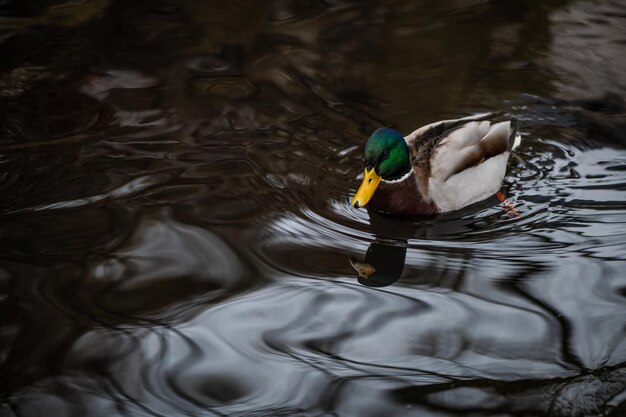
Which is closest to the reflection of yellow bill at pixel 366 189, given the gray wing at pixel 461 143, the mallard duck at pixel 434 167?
the mallard duck at pixel 434 167

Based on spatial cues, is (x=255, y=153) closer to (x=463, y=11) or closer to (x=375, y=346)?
(x=375, y=346)

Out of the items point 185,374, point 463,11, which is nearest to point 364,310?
point 185,374

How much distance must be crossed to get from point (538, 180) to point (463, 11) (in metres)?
2.72

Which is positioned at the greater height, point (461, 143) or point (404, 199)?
point (461, 143)

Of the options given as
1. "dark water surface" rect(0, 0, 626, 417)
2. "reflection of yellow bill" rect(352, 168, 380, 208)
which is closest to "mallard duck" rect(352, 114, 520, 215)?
"reflection of yellow bill" rect(352, 168, 380, 208)

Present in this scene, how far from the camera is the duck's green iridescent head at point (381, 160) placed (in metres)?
4.94

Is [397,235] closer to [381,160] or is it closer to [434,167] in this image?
[381,160]

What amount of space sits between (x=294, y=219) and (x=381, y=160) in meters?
0.68

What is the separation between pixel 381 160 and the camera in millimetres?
5039

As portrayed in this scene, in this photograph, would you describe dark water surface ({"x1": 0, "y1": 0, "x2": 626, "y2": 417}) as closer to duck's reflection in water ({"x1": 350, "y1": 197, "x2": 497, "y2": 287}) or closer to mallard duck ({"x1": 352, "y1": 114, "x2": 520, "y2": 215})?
duck's reflection in water ({"x1": 350, "y1": 197, "x2": 497, "y2": 287})

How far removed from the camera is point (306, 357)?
374cm

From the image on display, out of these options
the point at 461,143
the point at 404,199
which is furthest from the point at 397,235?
the point at 461,143

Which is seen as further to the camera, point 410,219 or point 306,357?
point 410,219

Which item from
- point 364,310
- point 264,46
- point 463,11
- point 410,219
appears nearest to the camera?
point 364,310
